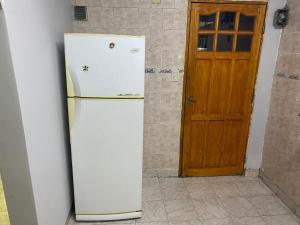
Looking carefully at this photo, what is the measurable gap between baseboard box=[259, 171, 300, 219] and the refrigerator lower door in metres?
1.63

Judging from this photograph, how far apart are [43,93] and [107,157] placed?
79 cm

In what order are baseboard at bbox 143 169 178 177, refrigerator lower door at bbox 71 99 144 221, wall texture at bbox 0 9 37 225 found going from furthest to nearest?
1. baseboard at bbox 143 169 178 177
2. refrigerator lower door at bbox 71 99 144 221
3. wall texture at bbox 0 9 37 225

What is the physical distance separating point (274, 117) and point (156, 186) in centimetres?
167

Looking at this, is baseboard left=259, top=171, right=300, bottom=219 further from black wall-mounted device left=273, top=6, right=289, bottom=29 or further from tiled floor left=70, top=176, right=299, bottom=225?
black wall-mounted device left=273, top=6, right=289, bottom=29

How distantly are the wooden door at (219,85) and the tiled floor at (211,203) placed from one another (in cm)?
22

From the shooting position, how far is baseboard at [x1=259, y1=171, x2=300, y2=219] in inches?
90.2

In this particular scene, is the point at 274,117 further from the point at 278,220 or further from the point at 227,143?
the point at 278,220

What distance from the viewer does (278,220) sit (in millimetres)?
2209

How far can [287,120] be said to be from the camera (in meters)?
2.42

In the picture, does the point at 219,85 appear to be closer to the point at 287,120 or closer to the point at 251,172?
the point at 287,120

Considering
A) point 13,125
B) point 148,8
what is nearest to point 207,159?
point 148,8

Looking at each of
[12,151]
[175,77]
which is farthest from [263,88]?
[12,151]

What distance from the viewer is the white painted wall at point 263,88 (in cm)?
252

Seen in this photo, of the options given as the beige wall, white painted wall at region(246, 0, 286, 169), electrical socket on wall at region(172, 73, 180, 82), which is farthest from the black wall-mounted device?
electrical socket on wall at region(172, 73, 180, 82)
